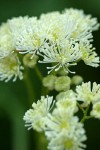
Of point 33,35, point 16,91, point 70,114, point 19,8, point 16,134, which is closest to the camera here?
point 70,114

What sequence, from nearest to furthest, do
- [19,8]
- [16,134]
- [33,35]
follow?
[33,35] < [16,134] < [19,8]

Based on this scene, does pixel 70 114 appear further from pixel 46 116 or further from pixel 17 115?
pixel 17 115

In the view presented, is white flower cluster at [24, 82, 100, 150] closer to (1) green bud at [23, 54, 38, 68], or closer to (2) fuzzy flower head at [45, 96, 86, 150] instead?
(2) fuzzy flower head at [45, 96, 86, 150]

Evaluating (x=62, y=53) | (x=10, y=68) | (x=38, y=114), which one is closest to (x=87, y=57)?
(x=62, y=53)

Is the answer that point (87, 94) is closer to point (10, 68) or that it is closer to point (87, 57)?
point (87, 57)

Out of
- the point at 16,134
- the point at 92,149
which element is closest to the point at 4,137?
the point at 16,134
